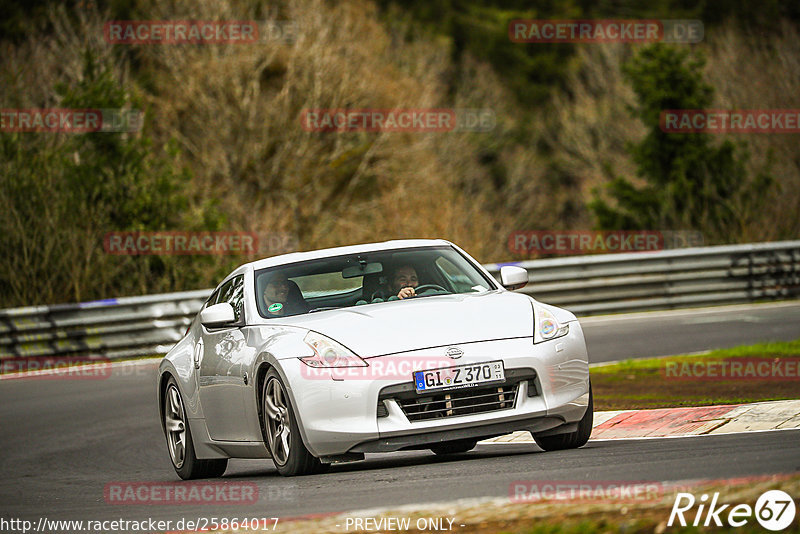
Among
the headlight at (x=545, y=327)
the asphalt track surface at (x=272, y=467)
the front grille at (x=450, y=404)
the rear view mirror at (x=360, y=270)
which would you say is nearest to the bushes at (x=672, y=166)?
the asphalt track surface at (x=272, y=467)

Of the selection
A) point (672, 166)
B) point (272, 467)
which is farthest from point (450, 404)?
point (672, 166)

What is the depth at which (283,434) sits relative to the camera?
334 inches

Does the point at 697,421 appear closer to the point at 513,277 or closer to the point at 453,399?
the point at 513,277

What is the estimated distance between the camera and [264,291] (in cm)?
958

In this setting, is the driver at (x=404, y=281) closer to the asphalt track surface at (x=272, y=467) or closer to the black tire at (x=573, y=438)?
the asphalt track surface at (x=272, y=467)

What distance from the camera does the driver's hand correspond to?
9.50 m

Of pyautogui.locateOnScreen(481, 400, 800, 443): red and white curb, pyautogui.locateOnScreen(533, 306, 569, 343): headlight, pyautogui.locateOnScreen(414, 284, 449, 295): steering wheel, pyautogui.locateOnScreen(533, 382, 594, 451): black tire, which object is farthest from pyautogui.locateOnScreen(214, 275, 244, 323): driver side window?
pyautogui.locateOnScreen(481, 400, 800, 443): red and white curb

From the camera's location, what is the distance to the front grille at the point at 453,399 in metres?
8.10

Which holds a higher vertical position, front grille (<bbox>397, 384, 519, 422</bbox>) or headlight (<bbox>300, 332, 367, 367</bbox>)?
headlight (<bbox>300, 332, 367, 367</bbox>)

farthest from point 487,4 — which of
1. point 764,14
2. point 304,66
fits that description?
point 304,66

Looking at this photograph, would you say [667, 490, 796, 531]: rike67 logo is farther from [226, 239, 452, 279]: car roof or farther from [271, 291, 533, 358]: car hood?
[226, 239, 452, 279]: car roof

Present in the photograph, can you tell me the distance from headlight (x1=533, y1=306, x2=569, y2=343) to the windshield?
0.88 metres

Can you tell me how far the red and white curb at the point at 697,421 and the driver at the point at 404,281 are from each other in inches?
67.3

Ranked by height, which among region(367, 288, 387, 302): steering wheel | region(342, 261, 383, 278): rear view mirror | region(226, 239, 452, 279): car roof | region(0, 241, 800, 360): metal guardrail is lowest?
region(0, 241, 800, 360): metal guardrail
